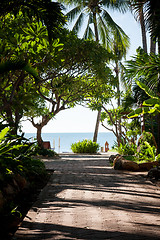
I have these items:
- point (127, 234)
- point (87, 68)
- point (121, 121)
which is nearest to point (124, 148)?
point (87, 68)

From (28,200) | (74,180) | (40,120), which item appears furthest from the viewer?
(40,120)

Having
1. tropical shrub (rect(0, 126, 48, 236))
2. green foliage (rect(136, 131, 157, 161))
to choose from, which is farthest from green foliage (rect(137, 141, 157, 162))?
tropical shrub (rect(0, 126, 48, 236))

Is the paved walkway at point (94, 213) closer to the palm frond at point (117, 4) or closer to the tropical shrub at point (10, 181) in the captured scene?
the tropical shrub at point (10, 181)

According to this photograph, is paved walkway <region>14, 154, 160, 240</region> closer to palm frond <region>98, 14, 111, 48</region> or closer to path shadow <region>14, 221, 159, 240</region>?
path shadow <region>14, 221, 159, 240</region>

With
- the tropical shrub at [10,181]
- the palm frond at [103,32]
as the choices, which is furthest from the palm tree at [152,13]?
the palm frond at [103,32]

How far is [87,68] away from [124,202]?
983 centimetres

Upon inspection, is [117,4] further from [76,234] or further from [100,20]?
[76,234]

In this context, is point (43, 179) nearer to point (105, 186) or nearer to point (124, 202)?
point (105, 186)

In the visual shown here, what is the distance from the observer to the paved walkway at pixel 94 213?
3433 mm

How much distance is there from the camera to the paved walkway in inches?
135

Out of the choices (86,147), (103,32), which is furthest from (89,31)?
(86,147)

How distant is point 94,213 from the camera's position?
431 centimetres

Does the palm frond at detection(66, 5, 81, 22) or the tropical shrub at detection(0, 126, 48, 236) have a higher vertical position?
the palm frond at detection(66, 5, 81, 22)

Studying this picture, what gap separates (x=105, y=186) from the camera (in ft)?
22.1
